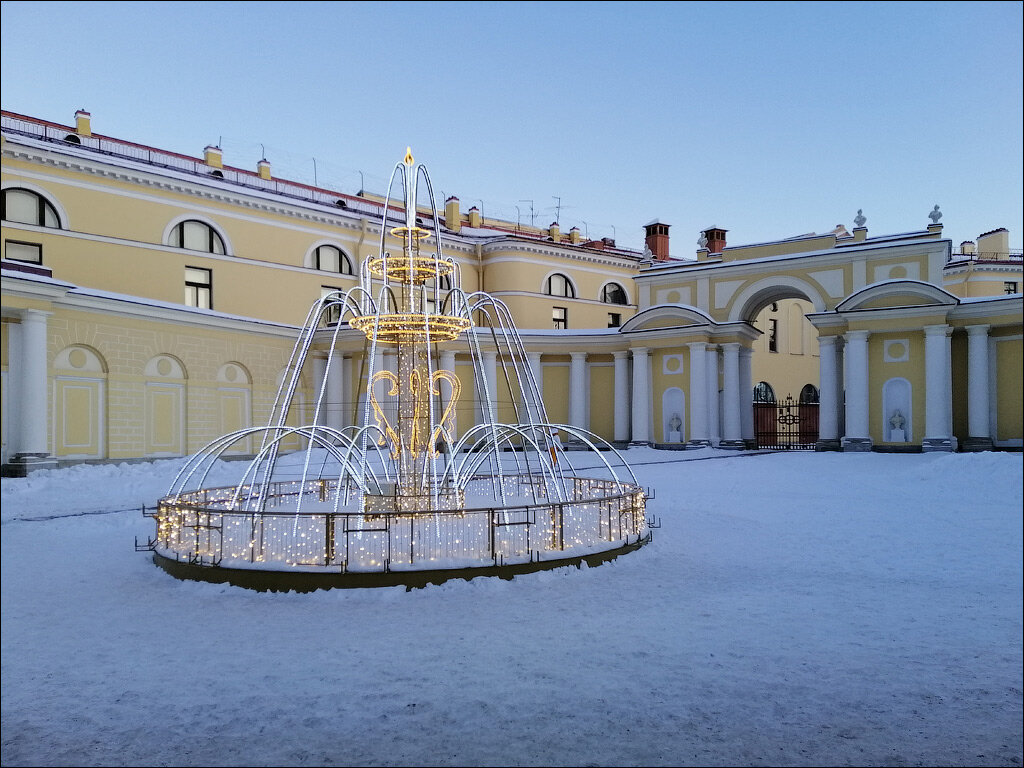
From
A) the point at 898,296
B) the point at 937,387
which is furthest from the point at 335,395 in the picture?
the point at 937,387

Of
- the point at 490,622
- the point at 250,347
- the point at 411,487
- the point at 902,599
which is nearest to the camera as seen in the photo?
the point at 490,622

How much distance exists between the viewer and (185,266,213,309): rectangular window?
31719 mm

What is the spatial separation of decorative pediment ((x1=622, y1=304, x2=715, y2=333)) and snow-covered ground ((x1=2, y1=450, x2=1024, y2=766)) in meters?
21.4

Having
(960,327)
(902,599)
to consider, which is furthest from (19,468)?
(960,327)

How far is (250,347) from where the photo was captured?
30578 mm

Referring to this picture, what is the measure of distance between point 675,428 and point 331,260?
18.1m

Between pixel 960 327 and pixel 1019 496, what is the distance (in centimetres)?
1637

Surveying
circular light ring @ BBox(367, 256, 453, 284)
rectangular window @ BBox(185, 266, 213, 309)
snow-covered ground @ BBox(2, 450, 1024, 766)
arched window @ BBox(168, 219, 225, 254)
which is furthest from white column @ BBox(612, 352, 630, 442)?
snow-covered ground @ BBox(2, 450, 1024, 766)

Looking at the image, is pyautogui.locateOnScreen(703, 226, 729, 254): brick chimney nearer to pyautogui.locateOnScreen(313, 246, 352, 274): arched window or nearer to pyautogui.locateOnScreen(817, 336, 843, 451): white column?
pyautogui.locateOnScreen(817, 336, 843, 451): white column

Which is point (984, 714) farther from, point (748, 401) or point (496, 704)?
point (748, 401)

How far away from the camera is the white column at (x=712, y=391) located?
32.7 meters

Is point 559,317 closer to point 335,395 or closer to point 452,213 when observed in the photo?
point 452,213

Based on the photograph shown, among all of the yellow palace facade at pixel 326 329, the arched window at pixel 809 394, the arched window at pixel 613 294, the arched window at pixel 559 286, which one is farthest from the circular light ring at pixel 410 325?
the arched window at pixel 809 394

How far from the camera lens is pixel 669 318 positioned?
108ft
